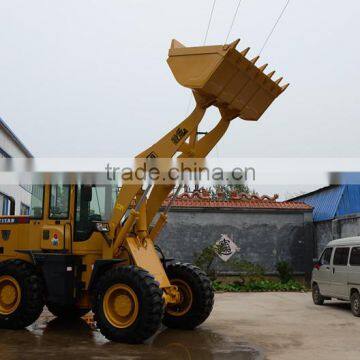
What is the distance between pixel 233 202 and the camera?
810 inches

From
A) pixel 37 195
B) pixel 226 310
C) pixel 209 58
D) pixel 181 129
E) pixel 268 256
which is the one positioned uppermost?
pixel 209 58

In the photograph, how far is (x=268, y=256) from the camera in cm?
2003

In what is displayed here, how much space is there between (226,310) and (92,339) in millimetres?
5149

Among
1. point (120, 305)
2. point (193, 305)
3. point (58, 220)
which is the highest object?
point (58, 220)

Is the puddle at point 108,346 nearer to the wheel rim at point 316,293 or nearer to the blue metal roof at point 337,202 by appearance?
the wheel rim at point 316,293

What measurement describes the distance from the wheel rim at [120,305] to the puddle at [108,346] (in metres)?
0.38

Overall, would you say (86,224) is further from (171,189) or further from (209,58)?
(209,58)

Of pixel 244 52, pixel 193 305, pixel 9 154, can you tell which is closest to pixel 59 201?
pixel 193 305

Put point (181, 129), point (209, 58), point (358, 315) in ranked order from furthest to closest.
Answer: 1. point (358, 315)
2. point (181, 129)
3. point (209, 58)

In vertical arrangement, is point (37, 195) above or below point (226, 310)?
above

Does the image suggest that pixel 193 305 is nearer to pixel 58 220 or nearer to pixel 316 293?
pixel 58 220

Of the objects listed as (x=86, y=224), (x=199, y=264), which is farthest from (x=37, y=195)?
(x=199, y=264)

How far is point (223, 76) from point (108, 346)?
4.81 m

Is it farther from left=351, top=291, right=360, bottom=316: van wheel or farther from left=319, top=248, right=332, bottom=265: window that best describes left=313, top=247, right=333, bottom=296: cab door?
left=351, top=291, right=360, bottom=316: van wheel
